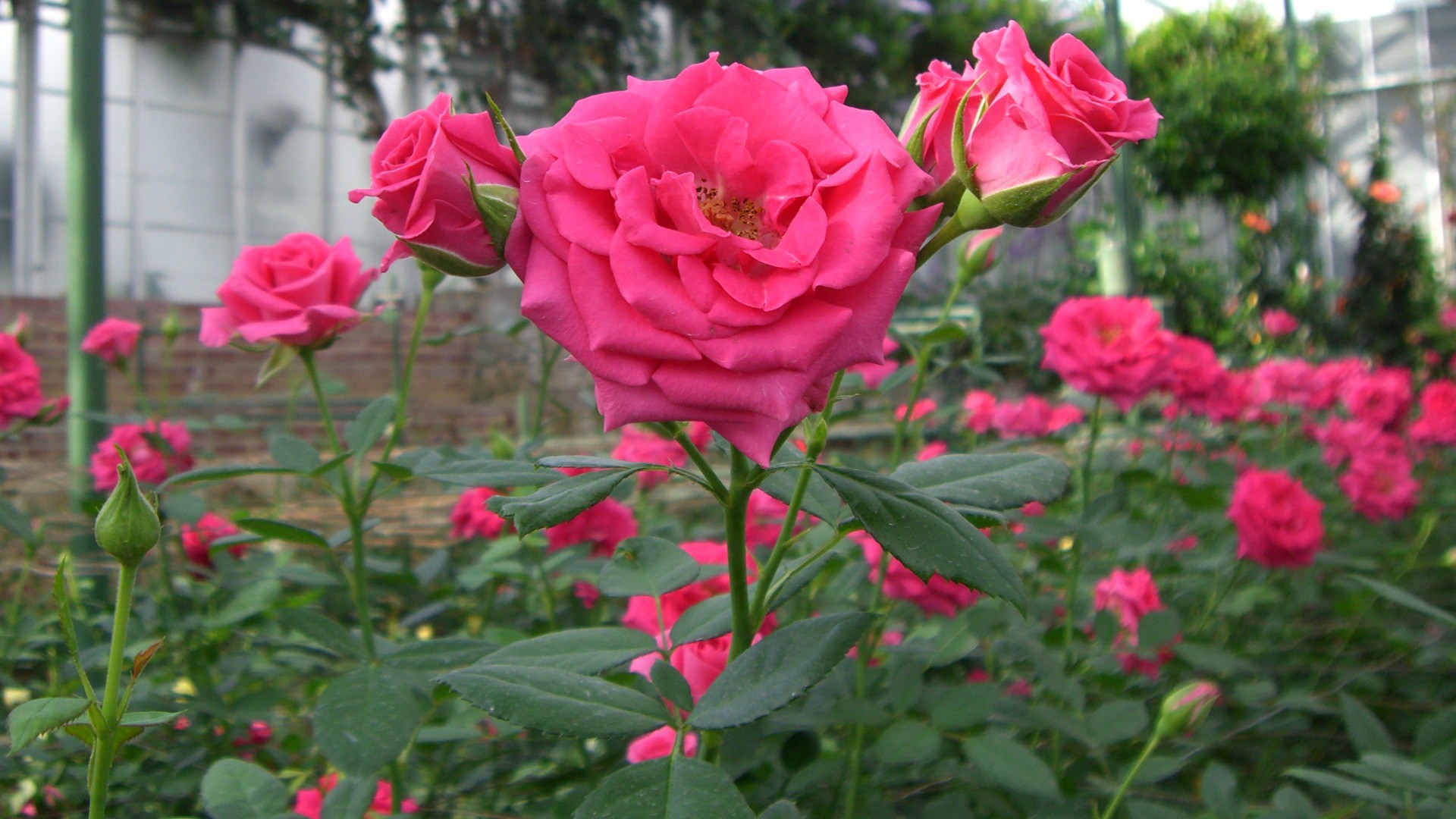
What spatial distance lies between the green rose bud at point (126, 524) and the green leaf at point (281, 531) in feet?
0.50

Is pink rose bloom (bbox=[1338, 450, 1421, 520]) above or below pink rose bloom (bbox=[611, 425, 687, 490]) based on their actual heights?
below

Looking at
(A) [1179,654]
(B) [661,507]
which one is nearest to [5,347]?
(B) [661,507]

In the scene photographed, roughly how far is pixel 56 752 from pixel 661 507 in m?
0.97

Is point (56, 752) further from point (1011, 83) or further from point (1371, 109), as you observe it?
point (1371, 109)

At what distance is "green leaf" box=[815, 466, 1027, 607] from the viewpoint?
1.12ft

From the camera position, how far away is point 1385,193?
5629 mm

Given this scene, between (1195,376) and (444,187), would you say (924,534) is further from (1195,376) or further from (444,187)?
(1195,376)

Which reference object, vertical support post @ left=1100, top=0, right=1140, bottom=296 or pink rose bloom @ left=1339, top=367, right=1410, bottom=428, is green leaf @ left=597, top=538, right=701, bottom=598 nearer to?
pink rose bloom @ left=1339, top=367, right=1410, bottom=428

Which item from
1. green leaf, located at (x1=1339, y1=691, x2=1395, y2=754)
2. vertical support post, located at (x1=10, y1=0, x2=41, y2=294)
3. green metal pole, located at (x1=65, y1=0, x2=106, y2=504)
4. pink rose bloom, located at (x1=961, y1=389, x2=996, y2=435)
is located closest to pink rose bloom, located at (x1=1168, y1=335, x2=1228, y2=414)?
pink rose bloom, located at (x1=961, y1=389, x2=996, y2=435)

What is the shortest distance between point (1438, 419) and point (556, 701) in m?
2.05

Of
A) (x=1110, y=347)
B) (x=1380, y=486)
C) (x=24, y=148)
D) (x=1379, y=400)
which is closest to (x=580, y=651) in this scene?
(x=1110, y=347)

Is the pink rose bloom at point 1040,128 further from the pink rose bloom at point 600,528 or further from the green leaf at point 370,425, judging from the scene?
the pink rose bloom at point 600,528

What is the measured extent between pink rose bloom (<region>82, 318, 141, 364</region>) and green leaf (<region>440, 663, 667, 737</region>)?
913 mm

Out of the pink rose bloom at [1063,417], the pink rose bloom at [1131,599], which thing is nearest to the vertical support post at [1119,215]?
the pink rose bloom at [1063,417]
